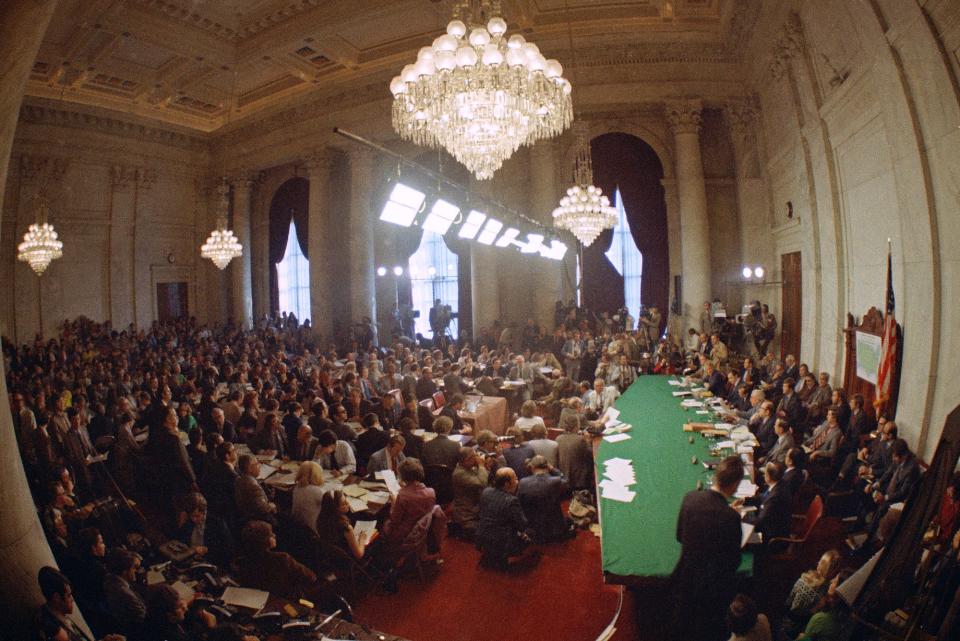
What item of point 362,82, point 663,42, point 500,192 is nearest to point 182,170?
point 362,82

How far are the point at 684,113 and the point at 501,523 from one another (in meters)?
11.0

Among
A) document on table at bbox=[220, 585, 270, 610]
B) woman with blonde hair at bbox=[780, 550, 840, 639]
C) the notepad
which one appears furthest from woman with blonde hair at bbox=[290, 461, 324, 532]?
woman with blonde hair at bbox=[780, 550, 840, 639]

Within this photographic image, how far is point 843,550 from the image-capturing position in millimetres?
4211

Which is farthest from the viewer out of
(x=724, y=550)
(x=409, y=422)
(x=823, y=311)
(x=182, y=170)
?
(x=182, y=170)

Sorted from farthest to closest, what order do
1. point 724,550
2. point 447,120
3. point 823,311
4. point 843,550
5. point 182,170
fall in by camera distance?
point 182,170 < point 823,311 < point 447,120 < point 843,550 < point 724,550

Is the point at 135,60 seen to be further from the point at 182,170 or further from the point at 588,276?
the point at 588,276

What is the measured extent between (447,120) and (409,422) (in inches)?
132

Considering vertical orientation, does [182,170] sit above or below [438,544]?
above

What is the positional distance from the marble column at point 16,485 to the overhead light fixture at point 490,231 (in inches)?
238

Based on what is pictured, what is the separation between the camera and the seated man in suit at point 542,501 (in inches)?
175

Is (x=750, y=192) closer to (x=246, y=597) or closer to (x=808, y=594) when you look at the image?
(x=808, y=594)

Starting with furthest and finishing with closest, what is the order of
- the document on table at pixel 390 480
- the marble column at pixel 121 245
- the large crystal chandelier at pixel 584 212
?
the marble column at pixel 121 245
the large crystal chandelier at pixel 584 212
the document on table at pixel 390 480

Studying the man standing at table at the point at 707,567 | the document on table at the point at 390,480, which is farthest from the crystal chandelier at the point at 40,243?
A: the man standing at table at the point at 707,567

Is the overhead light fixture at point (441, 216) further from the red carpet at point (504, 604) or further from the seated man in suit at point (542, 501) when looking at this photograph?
the red carpet at point (504, 604)
